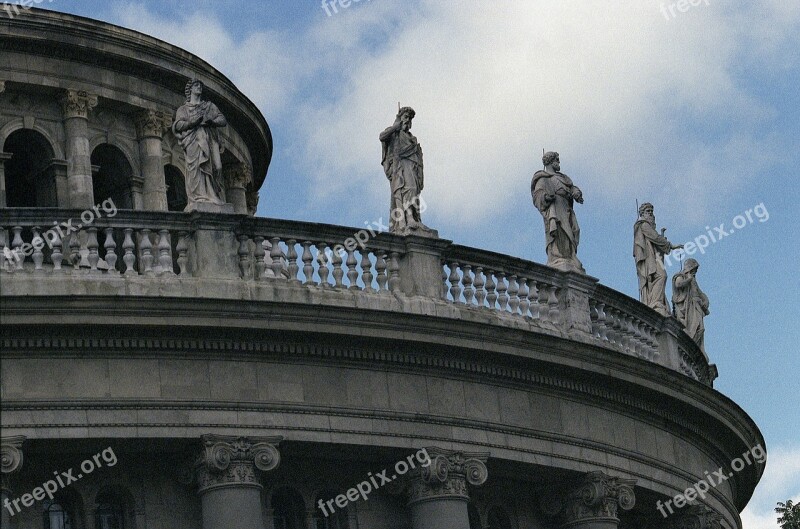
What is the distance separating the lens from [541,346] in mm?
37844

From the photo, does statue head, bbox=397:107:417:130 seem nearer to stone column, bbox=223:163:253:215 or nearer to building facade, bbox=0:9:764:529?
building facade, bbox=0:9:764:529

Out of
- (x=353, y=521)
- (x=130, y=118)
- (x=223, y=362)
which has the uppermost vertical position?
(x=130, y=118)

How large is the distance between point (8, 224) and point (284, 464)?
6059 mm

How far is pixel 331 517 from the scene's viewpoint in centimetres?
3688

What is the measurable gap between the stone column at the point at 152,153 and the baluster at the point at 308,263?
10914 mm

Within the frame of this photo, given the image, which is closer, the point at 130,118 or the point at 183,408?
the point at 183,408

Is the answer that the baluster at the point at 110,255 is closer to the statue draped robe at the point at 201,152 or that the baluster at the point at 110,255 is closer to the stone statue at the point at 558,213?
the statue draped robe at the point at 201,152

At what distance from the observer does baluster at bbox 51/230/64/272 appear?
3444 cm

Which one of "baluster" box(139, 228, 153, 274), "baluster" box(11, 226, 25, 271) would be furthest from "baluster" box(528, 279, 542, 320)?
"baluster" box(11, 226, 25, 271)

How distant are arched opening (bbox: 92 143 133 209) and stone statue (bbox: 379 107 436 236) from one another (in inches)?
397

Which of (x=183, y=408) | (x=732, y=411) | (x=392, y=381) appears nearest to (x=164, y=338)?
(x=183, y=408)

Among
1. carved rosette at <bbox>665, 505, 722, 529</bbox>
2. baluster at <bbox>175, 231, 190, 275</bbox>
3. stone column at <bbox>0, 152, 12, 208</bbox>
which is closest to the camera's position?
baluster at <bbox>175, 231, 190, 275</bbox>

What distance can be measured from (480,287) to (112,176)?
12.3 metres

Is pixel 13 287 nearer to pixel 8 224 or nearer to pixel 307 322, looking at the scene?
pixel 8 224
